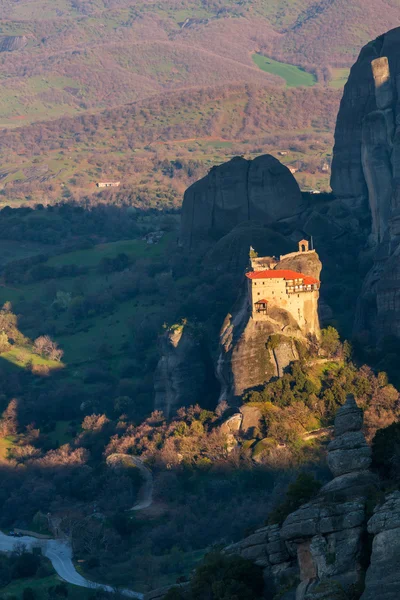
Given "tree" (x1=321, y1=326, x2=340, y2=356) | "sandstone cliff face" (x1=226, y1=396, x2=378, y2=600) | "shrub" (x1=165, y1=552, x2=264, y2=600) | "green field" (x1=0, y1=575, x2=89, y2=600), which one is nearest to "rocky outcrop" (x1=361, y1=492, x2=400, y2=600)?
"sandstone cliff face" (x1=226, y1=396, x2=378, y2=600)

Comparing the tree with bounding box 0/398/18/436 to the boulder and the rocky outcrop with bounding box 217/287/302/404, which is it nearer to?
the rocky outcrop with bounding box 217/287/302/404

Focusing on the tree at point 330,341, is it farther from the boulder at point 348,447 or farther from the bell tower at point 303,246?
the boulder at point 348,447

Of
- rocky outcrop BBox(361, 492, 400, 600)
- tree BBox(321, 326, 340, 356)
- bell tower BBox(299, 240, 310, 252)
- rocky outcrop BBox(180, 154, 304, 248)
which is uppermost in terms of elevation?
rocky outcrop BBox(180, 154, 304, 248)

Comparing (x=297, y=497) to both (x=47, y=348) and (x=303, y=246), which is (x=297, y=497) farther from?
(x=47, y=348)

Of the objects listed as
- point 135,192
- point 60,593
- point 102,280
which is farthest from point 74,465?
point 135,192

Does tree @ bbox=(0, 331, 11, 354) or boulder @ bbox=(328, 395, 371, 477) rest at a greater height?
tree @ bbox=(0, 331, 11, 354)

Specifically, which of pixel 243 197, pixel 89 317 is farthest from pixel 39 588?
pixel 89 317
